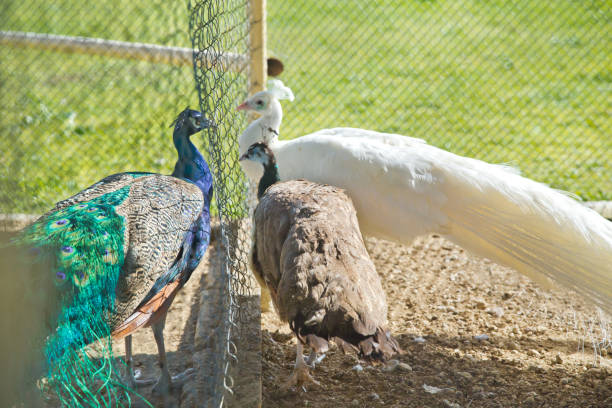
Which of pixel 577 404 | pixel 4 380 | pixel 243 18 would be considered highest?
pixel 243 18

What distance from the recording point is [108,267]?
2533mm

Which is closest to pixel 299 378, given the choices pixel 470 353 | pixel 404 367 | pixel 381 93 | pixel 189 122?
pixel 404 367

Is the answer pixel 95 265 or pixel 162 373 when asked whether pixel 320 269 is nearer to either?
pixel 95 265

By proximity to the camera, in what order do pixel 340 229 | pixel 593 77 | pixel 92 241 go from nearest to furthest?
pixel 92 241
pixel 340 229
pixel 593 77

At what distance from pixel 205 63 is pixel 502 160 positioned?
4409 mm

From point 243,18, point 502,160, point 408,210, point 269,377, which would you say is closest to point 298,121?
point 502,160

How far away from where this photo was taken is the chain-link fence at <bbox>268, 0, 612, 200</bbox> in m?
6.35

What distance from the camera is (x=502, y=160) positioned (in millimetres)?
6195

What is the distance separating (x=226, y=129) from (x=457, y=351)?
5.92 feet

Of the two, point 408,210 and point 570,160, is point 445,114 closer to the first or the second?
point 570,160

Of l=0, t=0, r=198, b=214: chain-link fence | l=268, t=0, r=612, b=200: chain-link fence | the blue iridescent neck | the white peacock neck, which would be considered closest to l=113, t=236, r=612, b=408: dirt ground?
the blue iridescent neck

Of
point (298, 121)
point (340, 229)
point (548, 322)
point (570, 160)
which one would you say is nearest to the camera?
point (340, 229)

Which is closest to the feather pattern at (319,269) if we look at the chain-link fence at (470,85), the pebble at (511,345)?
the pebble at (511,345)

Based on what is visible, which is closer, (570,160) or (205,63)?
(205,63)
